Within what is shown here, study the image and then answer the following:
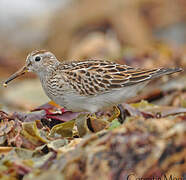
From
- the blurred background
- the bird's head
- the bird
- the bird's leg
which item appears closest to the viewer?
the bird's leg

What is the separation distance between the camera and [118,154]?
427 centimetres

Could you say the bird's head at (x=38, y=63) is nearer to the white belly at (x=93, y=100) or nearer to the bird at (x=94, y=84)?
the bird at (x=94, y=84)

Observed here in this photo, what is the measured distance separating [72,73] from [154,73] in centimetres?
118

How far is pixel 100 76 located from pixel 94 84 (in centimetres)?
19

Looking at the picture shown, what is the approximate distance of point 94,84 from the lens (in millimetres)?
6684

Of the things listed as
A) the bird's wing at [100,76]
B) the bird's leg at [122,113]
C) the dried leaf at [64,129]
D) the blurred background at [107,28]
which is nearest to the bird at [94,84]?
the bird's wing at [100,76]

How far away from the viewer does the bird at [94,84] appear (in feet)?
21.8

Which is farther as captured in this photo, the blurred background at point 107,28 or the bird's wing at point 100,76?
the blurred background at point 107,28

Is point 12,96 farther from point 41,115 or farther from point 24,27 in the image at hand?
point 24,27

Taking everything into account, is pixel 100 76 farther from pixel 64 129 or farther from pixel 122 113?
pixel 64 129

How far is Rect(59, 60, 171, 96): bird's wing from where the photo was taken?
263 inches

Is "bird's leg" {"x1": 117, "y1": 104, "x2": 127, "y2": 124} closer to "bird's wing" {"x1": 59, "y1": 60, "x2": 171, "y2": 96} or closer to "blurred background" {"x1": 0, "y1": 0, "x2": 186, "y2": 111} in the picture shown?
"bird's wing" {"x1": 59, "y1": 60, "x2": 171, "y2": 96}

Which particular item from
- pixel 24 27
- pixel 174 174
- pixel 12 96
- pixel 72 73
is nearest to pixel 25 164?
pixel 174 174

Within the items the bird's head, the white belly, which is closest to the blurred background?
the bird's head
